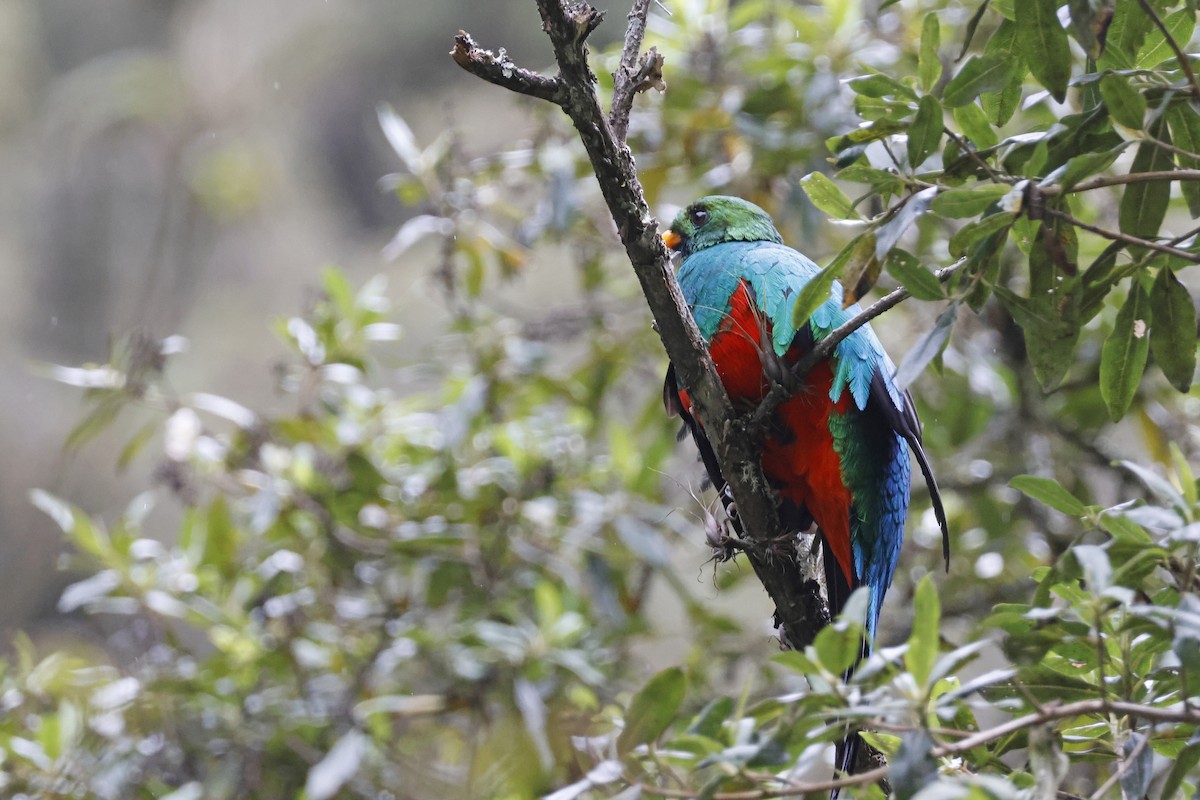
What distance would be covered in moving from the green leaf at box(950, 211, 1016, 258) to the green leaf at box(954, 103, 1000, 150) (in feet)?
0.74

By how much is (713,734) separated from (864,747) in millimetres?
780

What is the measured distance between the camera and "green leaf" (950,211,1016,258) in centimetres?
143

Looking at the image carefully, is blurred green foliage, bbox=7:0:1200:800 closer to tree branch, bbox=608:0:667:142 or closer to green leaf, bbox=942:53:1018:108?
tree branch, bbox=608:0:667:142

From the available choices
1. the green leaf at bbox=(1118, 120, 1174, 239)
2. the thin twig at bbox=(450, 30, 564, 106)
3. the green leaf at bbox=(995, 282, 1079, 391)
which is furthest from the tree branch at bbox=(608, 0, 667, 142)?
the green leaf at bbox=(1118, 120, 1174, 239)

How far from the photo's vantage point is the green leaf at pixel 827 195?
1.64 m

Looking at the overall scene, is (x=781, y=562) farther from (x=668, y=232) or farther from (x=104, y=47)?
(x=104, y=47)

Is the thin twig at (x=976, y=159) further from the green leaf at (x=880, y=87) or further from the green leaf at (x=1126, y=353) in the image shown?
the green leaf at (x=1126, y=353)

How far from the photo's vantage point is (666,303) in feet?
6.13

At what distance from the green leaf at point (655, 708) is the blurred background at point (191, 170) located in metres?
7.67

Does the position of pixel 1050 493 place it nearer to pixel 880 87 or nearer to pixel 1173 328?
pixel 1173 328

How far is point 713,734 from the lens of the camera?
1438mm

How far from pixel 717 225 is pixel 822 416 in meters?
0.77

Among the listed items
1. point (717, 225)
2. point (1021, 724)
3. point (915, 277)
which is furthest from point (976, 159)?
point (717, 225)

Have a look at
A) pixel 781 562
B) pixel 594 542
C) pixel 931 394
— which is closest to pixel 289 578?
pixel 594 542
